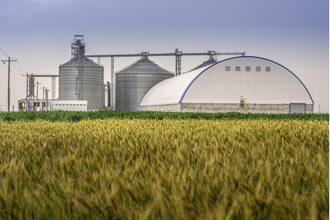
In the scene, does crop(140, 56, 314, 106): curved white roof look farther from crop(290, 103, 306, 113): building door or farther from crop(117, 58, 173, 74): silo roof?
crop(117, 58, 173, 74): silo roof

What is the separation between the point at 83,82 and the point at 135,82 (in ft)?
25.5

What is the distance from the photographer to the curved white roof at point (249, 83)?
35812 millimetres

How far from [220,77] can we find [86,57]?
95.0 ft

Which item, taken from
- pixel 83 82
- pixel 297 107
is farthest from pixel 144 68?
pixel 297 107

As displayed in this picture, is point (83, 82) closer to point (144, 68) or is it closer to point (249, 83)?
point (144, 68)

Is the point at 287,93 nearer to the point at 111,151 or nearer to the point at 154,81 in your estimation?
the point at 154,81

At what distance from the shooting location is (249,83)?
3653 cm

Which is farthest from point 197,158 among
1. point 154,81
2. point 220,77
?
point 154,81

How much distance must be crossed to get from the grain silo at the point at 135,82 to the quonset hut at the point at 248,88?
16.6 m

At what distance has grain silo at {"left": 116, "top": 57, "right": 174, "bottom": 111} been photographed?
54.0 metres

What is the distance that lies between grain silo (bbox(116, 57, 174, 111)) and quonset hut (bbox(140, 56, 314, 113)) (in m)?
16.6

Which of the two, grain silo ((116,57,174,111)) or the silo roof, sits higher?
the silo roof

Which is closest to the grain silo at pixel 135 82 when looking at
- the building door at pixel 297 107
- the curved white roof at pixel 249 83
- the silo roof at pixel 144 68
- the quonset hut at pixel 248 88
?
the silo roof at pixel 144 68

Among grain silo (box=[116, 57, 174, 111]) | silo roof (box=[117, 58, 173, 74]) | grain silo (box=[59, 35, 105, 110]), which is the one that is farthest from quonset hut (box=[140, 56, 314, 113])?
grain silo (box=[59, 35, 105, 110])
